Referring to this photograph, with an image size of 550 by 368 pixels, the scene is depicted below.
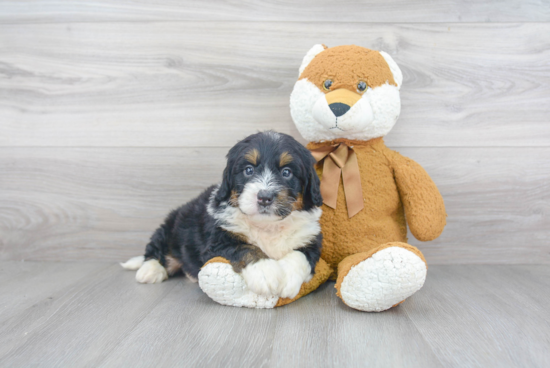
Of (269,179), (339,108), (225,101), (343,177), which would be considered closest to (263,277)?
(269,179)

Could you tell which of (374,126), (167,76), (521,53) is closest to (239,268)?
(374,126)

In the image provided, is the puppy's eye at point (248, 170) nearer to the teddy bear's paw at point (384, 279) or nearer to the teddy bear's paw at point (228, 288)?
the teddy bear's paw at point (228, 288)

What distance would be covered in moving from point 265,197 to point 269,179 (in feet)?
0.29

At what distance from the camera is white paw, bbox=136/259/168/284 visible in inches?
73.9

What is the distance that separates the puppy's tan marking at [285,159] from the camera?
144 centimetres

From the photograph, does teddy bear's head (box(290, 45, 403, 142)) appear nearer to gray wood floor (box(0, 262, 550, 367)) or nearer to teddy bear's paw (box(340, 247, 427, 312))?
teddy bear's paw (box(340, 247, 427, 312))

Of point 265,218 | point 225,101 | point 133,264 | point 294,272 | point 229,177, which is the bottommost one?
point 133,264

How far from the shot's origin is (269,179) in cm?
140

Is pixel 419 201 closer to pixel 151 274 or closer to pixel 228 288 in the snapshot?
pixel 228 288

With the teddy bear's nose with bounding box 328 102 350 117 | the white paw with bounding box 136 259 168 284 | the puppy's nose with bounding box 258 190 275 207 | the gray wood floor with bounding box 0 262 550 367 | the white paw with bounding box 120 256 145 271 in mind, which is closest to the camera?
the gray wood floor with bounding box 0 262 550 367

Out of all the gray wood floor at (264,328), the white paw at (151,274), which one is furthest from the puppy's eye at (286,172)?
the white paw at (151,274)

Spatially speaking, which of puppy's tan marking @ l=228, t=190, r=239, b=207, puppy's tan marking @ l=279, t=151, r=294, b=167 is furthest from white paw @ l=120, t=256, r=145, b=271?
puppy's tan marking @ l=279, t=151, r=294, b=167

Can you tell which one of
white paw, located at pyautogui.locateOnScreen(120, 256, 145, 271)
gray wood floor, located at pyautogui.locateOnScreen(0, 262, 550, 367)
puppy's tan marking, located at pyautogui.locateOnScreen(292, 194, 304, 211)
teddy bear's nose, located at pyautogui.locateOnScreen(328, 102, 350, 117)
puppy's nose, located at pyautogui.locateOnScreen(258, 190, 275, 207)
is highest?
teddy bear's nose, located at pyautogui.locateOnScreen(328, 102, 350, 117)

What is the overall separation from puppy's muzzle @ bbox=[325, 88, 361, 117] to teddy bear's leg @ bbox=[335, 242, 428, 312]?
1.81 feet
